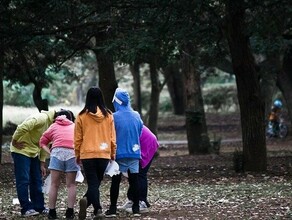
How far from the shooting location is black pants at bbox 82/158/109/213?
341 inches

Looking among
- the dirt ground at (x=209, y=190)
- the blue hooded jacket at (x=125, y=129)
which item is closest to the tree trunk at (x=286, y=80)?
the dirt ground at (x=209, y=190)

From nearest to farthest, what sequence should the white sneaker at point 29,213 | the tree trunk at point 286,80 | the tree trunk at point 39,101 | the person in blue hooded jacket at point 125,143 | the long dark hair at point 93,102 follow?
the long dark hair at point 93,102 → the person in blue hooded jacket at point 125,143 → the white sneaker at point 29,213 → the tree trunk at point 39,101 → the tree trunk at point 286,80

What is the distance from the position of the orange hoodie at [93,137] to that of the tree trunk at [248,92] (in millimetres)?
6283

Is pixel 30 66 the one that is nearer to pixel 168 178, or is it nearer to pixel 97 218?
pixel 168 178

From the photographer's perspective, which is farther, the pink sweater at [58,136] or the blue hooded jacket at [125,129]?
the blue hooded jacket at [125,129]

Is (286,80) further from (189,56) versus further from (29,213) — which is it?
(29,213)

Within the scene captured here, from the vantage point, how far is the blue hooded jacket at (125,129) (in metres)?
9.11

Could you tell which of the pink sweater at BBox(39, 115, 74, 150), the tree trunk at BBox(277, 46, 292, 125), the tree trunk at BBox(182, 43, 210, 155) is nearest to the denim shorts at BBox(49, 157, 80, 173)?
the pink sweater at BBox(39, 115, 74, 150)

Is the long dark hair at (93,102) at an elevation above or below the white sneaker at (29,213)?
above

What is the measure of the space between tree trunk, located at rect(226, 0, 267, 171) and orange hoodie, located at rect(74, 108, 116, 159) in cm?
628

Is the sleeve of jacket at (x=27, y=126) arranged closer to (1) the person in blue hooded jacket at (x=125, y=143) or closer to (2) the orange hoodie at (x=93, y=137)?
(2) the orange hoodie at (x=93, y=137)

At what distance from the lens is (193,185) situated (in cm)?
1316

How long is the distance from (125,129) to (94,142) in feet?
2.08

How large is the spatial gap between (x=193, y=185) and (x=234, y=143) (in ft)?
52.2
